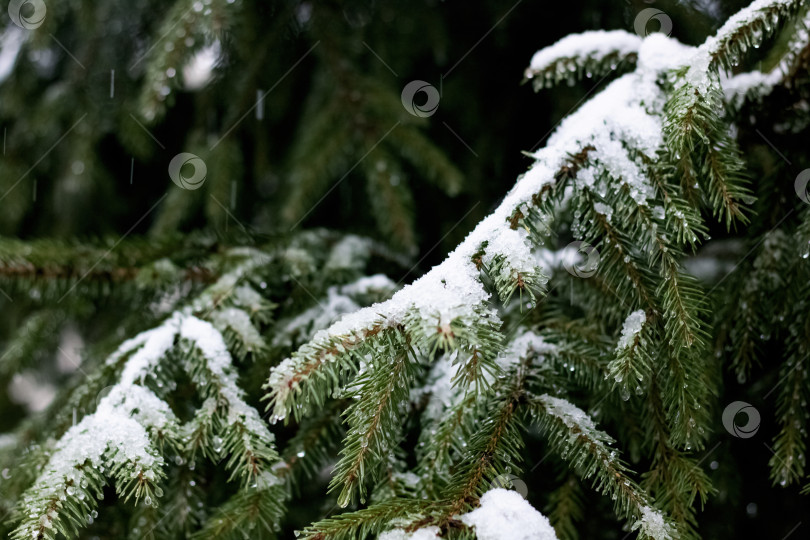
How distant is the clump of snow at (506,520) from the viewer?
Answer: 0.75 metres

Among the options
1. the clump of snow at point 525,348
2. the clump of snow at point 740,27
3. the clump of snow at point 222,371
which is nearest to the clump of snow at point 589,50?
the clump of snow at point 740,27

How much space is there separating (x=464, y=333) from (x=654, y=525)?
0.41 meters

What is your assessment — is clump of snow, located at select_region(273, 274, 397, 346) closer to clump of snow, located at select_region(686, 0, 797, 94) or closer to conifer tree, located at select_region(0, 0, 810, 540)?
conifer tree, located at select_region(0, 0, 810, 540)

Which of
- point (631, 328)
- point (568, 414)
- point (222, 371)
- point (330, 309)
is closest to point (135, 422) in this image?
point (222, 371)

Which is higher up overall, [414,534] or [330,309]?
[330,309]

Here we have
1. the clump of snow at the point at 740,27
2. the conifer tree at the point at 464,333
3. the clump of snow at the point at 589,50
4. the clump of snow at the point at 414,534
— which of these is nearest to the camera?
the clump of snow at the point at 414,534

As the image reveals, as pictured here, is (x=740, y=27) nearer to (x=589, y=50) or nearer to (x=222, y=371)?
(x=589, y=50)

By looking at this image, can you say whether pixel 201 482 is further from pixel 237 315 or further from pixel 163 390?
pixel 237 315

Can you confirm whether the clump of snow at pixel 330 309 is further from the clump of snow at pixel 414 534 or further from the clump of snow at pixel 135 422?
the clump of snow at pixel 414 534

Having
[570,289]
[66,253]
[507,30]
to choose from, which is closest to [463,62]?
[507,30]

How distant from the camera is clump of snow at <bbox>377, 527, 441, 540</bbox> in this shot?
2.44ft

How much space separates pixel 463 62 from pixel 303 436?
1459mm

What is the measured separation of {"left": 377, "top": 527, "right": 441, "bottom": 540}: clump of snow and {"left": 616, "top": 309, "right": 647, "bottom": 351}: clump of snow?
39 cm

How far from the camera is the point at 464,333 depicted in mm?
747
